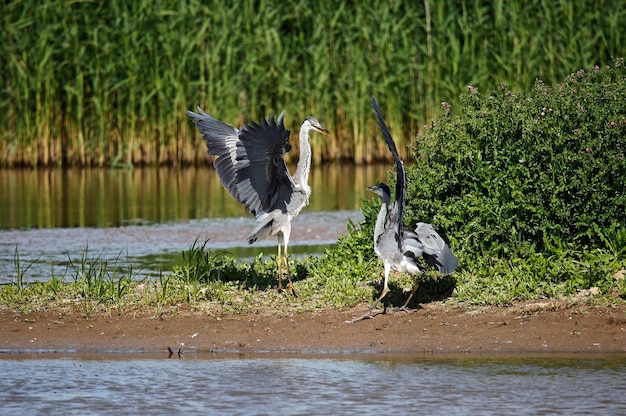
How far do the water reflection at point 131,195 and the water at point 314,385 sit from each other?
5.78 m

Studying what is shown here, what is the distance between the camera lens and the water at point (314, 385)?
20.7 ft

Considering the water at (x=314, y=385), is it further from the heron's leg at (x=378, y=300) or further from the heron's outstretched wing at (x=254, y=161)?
the heron's outstretched wing at (x=254, y=161)

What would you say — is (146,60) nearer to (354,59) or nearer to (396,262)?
(354,59)

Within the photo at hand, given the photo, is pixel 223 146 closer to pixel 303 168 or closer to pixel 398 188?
pixel 303 168

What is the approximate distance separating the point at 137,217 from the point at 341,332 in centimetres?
735

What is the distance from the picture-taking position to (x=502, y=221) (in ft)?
28.3

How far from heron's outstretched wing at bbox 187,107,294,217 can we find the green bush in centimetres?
109

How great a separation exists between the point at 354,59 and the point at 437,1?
173 cm

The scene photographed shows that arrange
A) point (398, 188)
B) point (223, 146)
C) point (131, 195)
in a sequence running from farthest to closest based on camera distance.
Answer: point (131, 195) → point (223, 146) → point (398, 188)

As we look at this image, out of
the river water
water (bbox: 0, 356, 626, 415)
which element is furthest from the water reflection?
water (bbox: 0, 356, 626, 415)

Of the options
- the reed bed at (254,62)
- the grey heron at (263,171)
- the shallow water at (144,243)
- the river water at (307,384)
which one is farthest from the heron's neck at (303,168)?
the reed bed at (254,62)

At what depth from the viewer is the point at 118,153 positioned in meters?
20.4

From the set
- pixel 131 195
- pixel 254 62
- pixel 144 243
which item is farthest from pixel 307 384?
pixel 254 62

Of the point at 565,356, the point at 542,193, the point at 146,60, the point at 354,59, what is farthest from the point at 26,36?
the point at 565,356
